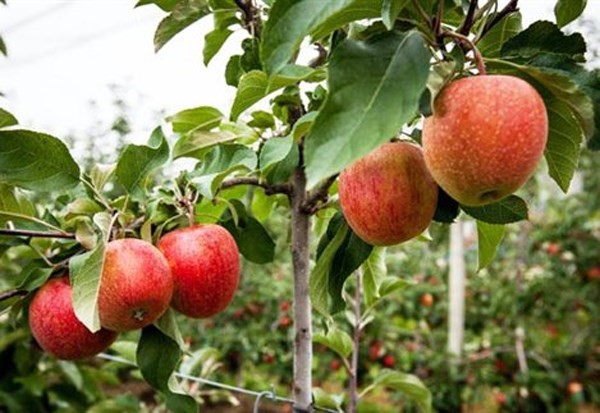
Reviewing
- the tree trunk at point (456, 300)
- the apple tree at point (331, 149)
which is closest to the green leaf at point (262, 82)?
the apple tree at point (331, 149)

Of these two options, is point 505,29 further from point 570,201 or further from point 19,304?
point 570,201

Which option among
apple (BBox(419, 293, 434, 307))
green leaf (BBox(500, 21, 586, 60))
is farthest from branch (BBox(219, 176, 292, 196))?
apple (BBox(419, 293, 434, 307))

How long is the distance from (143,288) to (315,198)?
0.75 ft

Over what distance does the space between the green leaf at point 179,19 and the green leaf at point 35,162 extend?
7.1 inches

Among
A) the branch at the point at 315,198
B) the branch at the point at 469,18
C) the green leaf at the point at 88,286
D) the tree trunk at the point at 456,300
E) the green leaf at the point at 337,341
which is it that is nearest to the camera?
the branch at the point at 469,18

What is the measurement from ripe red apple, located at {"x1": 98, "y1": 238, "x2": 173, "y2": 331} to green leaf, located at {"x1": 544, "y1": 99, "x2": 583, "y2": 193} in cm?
40

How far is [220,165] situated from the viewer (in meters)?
0.79

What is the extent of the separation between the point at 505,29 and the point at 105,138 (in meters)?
3.90

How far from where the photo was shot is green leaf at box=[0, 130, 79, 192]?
0.73m

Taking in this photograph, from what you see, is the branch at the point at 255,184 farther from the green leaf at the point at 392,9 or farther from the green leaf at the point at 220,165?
the green leaf at the point at 392,9

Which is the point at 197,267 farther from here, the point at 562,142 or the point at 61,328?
the point at 562,142

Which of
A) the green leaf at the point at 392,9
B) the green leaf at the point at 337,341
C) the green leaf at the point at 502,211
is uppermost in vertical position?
the green leaf at the point at 392,9

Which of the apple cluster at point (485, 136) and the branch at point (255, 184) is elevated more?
the apple cluster at point (485, 136)

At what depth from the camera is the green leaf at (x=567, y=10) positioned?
1.94 ft
